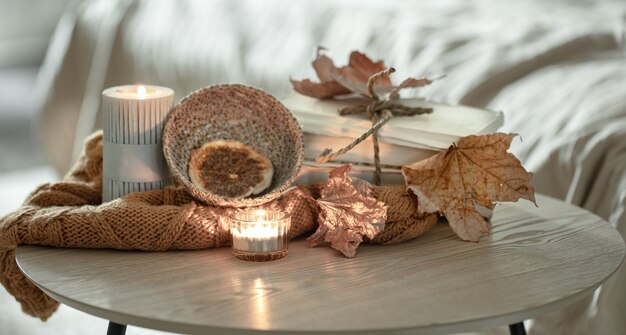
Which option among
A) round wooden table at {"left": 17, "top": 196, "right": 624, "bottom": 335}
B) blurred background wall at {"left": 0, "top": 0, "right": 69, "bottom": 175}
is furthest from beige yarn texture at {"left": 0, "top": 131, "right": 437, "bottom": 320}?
blurred background wall at {"left": 0, "top": 0, "right": 69, "bottom": 175}

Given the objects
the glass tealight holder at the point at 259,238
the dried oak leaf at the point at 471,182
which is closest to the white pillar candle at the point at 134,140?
the glass tealight holder at the point at 259,238

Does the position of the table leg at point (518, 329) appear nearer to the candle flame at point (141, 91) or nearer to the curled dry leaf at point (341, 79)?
the curled dry leaf at point (341, 79)

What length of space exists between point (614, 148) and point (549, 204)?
0.24m

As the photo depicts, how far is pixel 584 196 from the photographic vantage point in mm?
1213

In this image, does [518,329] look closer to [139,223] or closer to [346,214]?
[346,214]

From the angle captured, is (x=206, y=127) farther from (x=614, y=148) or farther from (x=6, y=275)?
(x=614, y=148)

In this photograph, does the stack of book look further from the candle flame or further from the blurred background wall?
the blurred background wall

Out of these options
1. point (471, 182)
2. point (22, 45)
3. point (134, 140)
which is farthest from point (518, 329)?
point (22, 45)

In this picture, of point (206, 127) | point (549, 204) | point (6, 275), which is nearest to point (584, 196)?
point (549, 204)

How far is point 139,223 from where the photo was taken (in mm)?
813

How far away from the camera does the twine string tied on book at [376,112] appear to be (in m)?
0.90

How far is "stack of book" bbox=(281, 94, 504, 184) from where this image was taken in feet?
2.98

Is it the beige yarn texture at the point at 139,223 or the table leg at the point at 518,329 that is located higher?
→ the beige yarn texture at the point at 139,223

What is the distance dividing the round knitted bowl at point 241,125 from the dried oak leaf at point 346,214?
47 mm
